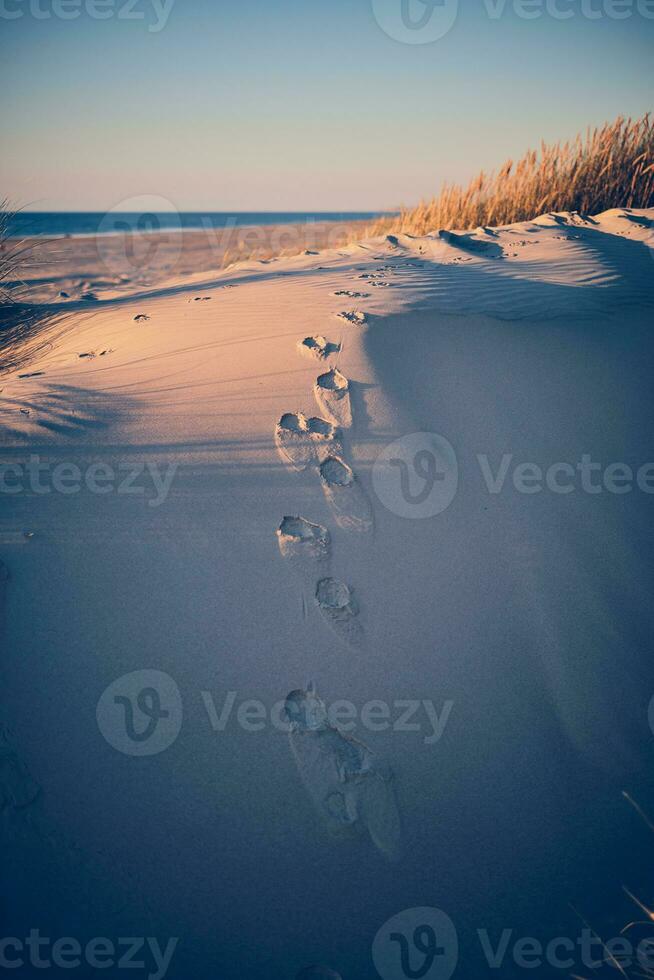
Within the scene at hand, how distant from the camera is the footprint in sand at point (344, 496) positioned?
1757mm

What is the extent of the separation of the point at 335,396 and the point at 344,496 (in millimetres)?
496

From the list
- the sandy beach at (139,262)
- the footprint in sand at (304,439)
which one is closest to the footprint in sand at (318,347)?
the footprint in sand at (304,439)

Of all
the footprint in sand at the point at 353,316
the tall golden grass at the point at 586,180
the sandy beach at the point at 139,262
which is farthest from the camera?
the sandy beach at the point at 139,262

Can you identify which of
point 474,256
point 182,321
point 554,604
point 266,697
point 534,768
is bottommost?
point 534,768

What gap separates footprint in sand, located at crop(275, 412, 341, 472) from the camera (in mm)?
1897

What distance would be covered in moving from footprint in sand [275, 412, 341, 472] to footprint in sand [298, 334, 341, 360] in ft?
1.25

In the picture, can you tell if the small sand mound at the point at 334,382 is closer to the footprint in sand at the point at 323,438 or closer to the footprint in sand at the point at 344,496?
the footprint in sand at the point at 323,438

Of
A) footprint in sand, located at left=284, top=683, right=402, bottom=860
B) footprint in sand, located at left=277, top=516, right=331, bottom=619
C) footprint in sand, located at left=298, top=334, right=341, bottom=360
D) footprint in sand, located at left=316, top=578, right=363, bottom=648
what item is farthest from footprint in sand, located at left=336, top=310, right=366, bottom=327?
footprint in sand, located at left=284, top=683, right=402, bottom=860

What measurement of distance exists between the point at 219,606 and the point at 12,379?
5.75 feet

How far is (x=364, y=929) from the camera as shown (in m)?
1.19

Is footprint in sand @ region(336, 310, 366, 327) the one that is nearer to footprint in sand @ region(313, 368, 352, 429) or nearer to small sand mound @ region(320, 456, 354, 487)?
footprint in sand @ region(313, 368, 352, 429)

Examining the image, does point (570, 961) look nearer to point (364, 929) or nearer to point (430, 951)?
point (430, 951)

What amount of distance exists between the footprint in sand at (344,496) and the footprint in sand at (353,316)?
0.86m

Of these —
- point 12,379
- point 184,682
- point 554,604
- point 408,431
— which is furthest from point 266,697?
point 12,379
